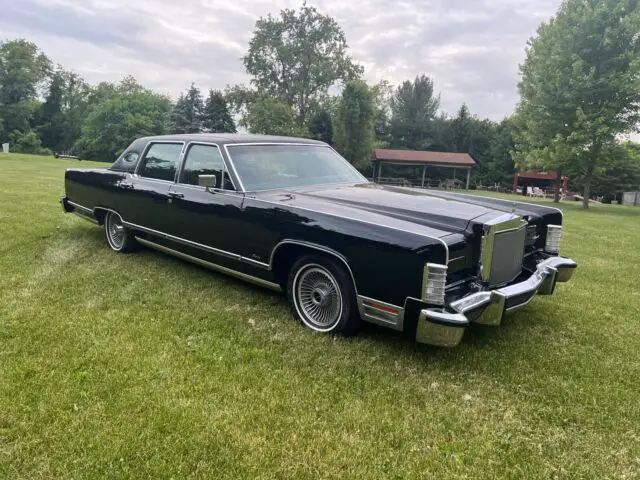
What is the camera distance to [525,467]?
2520 millimetres

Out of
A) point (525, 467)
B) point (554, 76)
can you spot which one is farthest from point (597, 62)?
point (525, 467)

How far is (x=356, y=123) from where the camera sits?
136 ft

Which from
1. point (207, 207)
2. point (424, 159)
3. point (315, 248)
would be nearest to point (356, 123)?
point (424, 159)

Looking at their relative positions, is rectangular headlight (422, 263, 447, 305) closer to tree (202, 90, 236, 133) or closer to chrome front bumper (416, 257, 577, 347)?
chrome front bumper (416, 257, 577, 347)

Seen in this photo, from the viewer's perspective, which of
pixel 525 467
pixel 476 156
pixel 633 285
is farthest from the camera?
pixel 476 156

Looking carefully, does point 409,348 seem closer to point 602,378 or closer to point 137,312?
point 602,378

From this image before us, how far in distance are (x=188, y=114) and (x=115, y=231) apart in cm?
4050

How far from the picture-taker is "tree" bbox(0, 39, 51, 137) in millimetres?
58156

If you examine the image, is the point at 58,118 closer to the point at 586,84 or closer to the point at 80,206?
the point at 586,84

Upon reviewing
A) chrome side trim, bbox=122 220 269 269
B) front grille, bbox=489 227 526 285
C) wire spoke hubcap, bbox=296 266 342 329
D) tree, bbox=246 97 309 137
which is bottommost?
wire spoke hubcap, bbox=296 266 342 329

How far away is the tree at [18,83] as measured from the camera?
5816 centimetres

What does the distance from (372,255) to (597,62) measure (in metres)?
21.7

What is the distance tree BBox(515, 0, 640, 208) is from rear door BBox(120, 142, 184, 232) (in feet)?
63.6

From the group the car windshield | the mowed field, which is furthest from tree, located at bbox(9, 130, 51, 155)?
the car windshield
